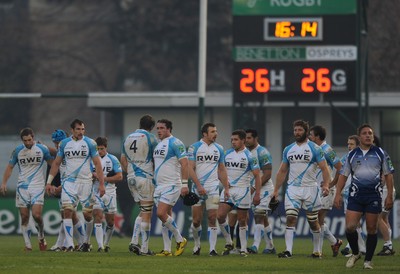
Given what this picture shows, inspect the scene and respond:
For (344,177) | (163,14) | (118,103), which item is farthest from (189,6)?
(344,177)

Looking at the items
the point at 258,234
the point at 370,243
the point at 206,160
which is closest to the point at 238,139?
the point at 206,160

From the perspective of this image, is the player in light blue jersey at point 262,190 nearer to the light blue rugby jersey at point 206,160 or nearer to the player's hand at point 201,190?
the light blue rugby jersey at point 206,160

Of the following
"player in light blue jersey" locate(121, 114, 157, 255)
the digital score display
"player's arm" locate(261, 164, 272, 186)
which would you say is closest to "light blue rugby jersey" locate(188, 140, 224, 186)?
"player in light blue jersey" locate(121, 114, 157, 255)

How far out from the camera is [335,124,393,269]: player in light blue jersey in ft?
72.6

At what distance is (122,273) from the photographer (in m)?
20.8

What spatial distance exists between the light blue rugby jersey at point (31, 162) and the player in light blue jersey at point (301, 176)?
182 inches

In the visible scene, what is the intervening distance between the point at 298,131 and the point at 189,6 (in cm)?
4265

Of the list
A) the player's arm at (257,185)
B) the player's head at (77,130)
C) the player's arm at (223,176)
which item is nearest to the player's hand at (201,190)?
the player's arm at (223,176)

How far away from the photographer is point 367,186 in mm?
22188

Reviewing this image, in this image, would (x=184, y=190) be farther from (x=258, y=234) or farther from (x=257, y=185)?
(x=258, y=234)

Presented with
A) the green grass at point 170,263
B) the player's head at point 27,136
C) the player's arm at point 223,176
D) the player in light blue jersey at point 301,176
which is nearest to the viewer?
the green grass at point 170,263

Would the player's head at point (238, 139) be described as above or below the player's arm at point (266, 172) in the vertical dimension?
above

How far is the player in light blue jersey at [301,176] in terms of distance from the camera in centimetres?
2452

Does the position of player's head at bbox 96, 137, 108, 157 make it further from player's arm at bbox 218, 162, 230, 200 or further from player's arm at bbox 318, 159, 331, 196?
player's arm at bbox 318, 159, 331, 196
